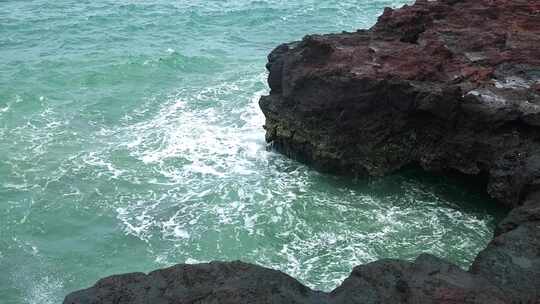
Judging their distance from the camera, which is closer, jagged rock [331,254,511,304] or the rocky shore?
jagged rock [331,254,511,304]

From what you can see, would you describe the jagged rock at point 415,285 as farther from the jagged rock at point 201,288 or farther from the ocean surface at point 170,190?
the ocean surface at point 170,190

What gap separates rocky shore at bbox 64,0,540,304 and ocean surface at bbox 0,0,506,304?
83 cm

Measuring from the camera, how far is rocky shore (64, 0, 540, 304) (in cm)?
1114

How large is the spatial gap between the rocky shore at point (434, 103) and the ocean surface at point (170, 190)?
835mm

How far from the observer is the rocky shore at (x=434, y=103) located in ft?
36.5

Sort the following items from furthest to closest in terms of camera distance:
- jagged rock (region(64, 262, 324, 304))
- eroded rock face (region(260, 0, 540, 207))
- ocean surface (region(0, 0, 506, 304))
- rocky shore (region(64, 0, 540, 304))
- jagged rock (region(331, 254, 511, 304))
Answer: eroded rock face (region(260, 0, 540, 207)) → ocean surface (region(0, 0, 506, 304)) → rocky shore (region(64, 0, 540, 304)) → jagged rock (region(331, 254, 511, 304)) → jagged rock (region(64, 262, 324, 304))

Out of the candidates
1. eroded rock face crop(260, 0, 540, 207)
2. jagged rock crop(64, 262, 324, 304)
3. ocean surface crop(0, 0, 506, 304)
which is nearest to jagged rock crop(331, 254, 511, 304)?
jagged rock crop(64, 262, 324, 304)

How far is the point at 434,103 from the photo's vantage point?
13109 millimetres

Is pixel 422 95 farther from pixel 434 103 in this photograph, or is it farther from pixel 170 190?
pixel 170 190

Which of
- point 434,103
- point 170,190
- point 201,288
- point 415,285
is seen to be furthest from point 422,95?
point 201,288

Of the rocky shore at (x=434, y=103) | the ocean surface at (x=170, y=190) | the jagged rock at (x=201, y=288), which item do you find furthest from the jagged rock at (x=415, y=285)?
the ocean surface at (x=170, y=190)

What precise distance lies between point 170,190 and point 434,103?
280 inches

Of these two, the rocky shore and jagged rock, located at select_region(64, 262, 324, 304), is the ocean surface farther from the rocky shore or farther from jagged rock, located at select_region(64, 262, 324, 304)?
jagged rock, located at select_region(64, 262, 324, 304)

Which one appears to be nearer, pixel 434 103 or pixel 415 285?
pixel 415 285
